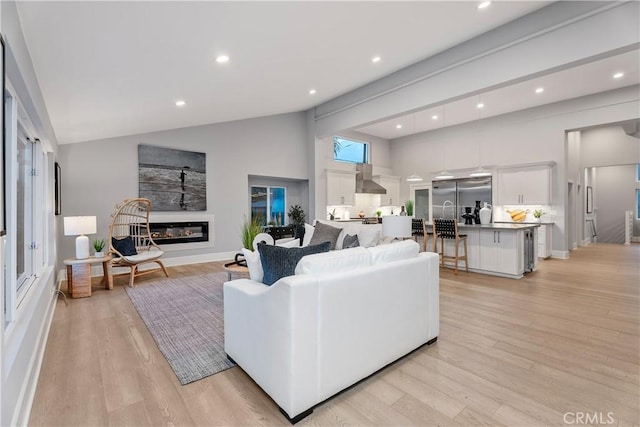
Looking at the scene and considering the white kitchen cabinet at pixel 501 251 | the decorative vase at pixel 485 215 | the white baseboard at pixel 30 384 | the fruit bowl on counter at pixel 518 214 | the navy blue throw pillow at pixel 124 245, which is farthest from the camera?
the fruit bowl on counter at pixel 518 214

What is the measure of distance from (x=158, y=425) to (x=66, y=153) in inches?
201

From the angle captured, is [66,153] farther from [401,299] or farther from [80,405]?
[401,299]

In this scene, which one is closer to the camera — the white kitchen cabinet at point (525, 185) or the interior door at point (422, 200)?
the white kitchen cabinet at point (525, 185)

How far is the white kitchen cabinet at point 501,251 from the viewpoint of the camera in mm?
4863

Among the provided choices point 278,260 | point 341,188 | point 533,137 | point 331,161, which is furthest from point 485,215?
point 278,260

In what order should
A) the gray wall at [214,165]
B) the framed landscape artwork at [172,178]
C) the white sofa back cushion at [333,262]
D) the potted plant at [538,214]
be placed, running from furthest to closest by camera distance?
1. the potted plant at [538,214]
2. the framed landscape artwork at [172,178]
3. the gray wall at [214,165]
4. the white sofa back cushion at [333,262]

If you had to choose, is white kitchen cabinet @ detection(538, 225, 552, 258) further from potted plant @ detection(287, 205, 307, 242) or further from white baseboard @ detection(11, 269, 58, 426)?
white baseboard @ detection(11, 269, 58, 426)

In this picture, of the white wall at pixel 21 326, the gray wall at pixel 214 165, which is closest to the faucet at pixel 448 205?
the gray wall at pixel 214 165

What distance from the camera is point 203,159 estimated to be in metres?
6.33

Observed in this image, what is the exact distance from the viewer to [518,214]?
732 cm

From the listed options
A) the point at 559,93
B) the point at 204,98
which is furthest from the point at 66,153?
the point at 559,93

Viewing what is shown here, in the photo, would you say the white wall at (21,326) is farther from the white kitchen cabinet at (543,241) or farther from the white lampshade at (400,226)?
the white kitchen cabinet at (543,241)

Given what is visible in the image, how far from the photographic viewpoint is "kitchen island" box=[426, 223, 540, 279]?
16.0 ft
